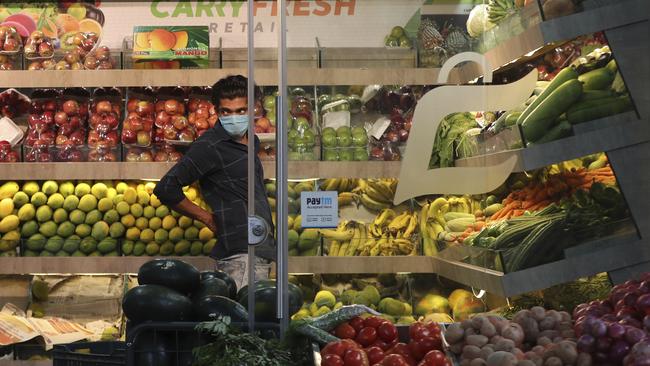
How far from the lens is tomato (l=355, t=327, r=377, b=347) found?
2904 millimetres

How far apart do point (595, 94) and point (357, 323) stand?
1.08 meters

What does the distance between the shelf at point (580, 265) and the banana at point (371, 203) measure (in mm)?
431

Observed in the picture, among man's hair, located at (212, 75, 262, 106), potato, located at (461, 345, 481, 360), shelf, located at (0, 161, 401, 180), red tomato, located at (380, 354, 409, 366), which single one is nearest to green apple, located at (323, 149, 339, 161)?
red tomato, located at (380, 354, 409, 366)

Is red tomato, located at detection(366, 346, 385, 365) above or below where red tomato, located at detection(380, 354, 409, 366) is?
above

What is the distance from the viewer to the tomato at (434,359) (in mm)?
2615

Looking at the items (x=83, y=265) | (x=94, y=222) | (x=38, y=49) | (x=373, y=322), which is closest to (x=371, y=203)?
(x=373, y=322)

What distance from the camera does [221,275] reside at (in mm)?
3584

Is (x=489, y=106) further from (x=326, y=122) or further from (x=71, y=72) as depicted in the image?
(x=71, y=72)

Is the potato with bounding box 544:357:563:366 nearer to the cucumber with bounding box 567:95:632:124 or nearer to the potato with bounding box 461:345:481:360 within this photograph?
the potato with bounding box 461:345:481:360

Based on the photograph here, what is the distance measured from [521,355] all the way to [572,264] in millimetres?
723

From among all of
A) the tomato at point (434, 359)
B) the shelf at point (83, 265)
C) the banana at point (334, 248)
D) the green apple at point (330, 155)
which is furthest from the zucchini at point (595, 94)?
the shelf at point (83, 265)

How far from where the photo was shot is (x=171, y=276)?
10.8ft

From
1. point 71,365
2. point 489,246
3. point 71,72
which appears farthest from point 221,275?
point 71,72

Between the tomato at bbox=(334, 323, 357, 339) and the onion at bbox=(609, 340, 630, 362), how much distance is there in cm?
89
